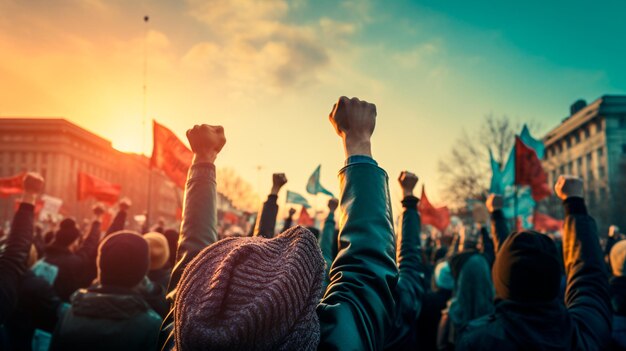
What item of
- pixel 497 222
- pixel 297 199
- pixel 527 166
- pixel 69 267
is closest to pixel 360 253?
pixel 497 222

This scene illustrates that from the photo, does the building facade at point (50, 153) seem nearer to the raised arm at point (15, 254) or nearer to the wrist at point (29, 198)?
the wrist at point (29, 198)

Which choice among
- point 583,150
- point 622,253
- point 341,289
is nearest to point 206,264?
point 341,289

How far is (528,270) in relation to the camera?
2357 mm

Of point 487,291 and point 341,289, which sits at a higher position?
point 341,289

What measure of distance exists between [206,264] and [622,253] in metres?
3.72

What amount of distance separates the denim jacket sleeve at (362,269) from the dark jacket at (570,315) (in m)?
1.09

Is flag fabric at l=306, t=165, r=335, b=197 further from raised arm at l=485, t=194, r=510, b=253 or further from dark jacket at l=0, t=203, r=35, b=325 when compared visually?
dark jacket at l=0, t=203, r=35, b=325

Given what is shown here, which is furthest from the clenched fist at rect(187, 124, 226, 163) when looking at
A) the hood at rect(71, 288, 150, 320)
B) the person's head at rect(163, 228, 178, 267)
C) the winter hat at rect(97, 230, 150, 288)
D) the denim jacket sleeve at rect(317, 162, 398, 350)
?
the person's head at rect(163, 228, 178, 267)

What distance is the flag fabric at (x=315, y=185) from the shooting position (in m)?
12.9

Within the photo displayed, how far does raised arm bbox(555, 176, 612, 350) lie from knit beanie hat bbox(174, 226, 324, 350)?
1742 millimetres

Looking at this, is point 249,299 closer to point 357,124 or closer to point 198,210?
point 357,124

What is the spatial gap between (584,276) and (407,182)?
127 centimetres

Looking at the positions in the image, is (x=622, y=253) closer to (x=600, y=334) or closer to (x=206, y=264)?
(x=600, y=334)

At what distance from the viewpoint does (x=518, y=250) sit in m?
2.46
